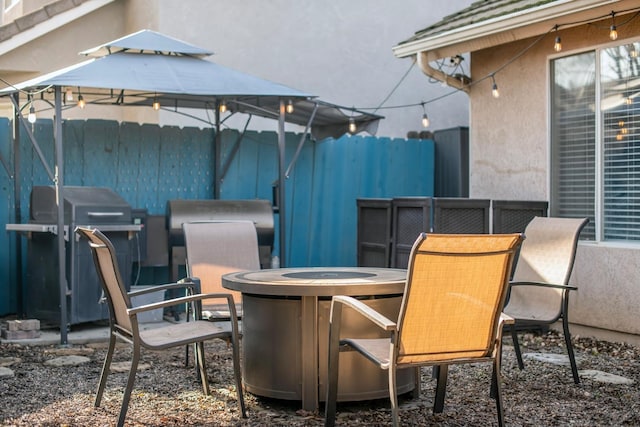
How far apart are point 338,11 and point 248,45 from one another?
5.10 ft

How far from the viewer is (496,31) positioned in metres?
7.63

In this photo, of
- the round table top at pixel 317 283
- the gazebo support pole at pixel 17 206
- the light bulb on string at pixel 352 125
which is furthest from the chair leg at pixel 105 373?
the light bulb on string at pixel 352 125

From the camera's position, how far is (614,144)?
7.35 m

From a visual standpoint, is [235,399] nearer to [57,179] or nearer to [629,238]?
[57,179]

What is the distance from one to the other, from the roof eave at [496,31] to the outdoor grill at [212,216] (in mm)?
2266

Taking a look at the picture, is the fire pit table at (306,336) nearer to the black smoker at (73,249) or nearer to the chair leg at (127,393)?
the chair leg at (127,393)

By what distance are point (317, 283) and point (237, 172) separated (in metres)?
4.73

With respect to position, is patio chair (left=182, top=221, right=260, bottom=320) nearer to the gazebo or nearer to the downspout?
the gazebo

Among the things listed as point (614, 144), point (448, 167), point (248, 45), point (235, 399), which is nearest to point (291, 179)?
point (448, 167)

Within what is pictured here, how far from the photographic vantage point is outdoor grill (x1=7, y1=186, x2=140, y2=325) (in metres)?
7.43

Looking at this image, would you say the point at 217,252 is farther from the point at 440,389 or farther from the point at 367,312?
the point at 367,312

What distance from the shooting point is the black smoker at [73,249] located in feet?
24.4

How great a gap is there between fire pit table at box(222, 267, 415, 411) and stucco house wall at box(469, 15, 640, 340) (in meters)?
2.93

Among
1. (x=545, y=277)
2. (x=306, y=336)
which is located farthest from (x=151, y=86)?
(x=545, y=277)
